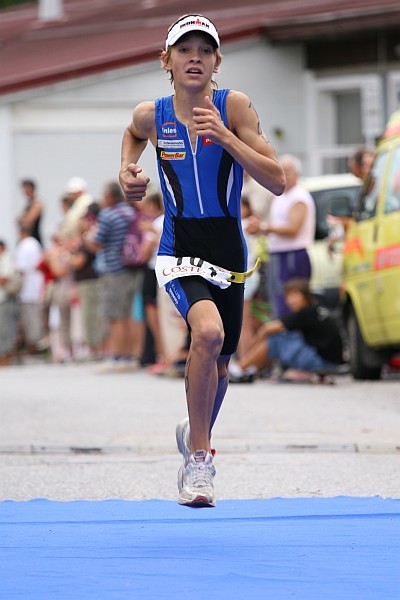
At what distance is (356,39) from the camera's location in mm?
27188

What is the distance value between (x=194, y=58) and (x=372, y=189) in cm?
809

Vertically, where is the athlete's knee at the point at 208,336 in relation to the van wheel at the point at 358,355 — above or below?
above

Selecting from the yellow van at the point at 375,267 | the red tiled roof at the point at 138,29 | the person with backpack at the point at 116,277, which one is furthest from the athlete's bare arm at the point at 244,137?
the red tiled roof at the point at 138,29

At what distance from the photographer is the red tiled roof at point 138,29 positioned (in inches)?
1029

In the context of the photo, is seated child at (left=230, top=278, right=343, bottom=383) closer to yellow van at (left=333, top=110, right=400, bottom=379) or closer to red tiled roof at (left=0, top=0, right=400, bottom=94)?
yellow van at (left=333, top=110, right=400, bottom=379)

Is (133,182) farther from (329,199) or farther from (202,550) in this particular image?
(329,199)

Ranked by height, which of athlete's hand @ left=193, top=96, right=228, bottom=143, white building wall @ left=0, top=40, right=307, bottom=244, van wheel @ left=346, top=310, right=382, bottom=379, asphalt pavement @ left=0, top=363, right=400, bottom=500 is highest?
white building wall @ left=0, top=40, right=307, bottom=244

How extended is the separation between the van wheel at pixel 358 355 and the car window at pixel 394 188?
4.44 feet

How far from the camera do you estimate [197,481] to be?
6484 millimetres

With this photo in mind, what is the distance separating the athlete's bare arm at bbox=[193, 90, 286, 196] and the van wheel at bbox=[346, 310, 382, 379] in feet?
26.7

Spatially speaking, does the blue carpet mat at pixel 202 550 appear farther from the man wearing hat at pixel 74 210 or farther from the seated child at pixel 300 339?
the man wearing hat at pixel 74 210

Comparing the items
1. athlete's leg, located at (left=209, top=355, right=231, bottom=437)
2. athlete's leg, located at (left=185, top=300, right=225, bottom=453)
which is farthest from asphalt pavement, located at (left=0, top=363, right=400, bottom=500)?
athlete's leg, located at (left=185, top=300, right=225, bottom=453)

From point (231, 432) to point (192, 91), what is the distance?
473cm

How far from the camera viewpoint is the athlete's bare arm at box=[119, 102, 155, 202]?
6621 mm
